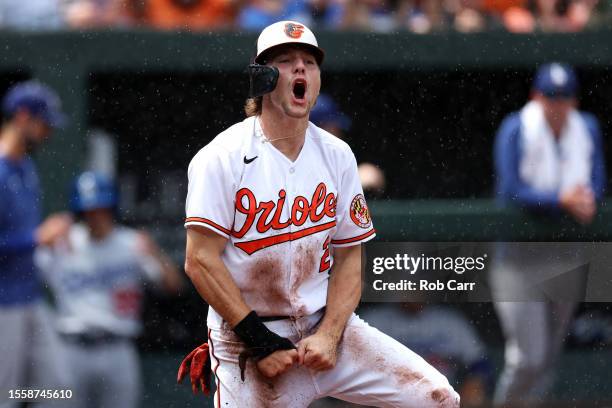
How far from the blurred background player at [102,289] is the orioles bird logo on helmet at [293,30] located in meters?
2.00

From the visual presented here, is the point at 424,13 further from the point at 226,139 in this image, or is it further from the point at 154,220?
the point at 226,139

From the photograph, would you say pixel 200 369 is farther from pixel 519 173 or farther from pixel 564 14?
pixel 564 14

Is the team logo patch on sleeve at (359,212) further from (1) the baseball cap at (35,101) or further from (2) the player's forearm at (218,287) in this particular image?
(1) the baseball cap at (35,101)

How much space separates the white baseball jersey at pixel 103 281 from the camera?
536cm

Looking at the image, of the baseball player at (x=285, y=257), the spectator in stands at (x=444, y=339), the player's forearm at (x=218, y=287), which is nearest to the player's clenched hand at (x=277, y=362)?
the baseball player at (x=285, y=257)

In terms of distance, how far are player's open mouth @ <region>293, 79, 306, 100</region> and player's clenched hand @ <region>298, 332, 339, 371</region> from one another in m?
0.72

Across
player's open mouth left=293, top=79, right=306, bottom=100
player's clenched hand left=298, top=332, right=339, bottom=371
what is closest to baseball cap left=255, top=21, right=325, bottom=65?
player's open mouth left=293, top=79, right=306, bottom=100

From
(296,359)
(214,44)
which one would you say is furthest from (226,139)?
(214,44)

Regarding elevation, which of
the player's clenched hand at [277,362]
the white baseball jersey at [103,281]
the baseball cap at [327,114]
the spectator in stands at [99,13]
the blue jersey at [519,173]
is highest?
the spectator in stands at [99,13]

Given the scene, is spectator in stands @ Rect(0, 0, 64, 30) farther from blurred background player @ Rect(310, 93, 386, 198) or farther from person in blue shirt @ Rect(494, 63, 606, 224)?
person in blue shirt @ Rect(494, 63, 606, 224)

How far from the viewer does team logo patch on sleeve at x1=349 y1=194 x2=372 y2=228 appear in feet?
12.2

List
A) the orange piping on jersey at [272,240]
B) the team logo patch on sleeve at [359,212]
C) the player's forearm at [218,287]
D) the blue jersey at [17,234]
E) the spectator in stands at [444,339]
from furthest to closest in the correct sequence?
the spectator in stands at [444,339], the blue jersey at [17,234], the team logo patch on sleeve at [359,212], the orange piping on jersey at [272,240], the player's forearm at [218,287]

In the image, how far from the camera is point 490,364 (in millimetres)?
5484

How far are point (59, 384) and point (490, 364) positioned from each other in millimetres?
1952
